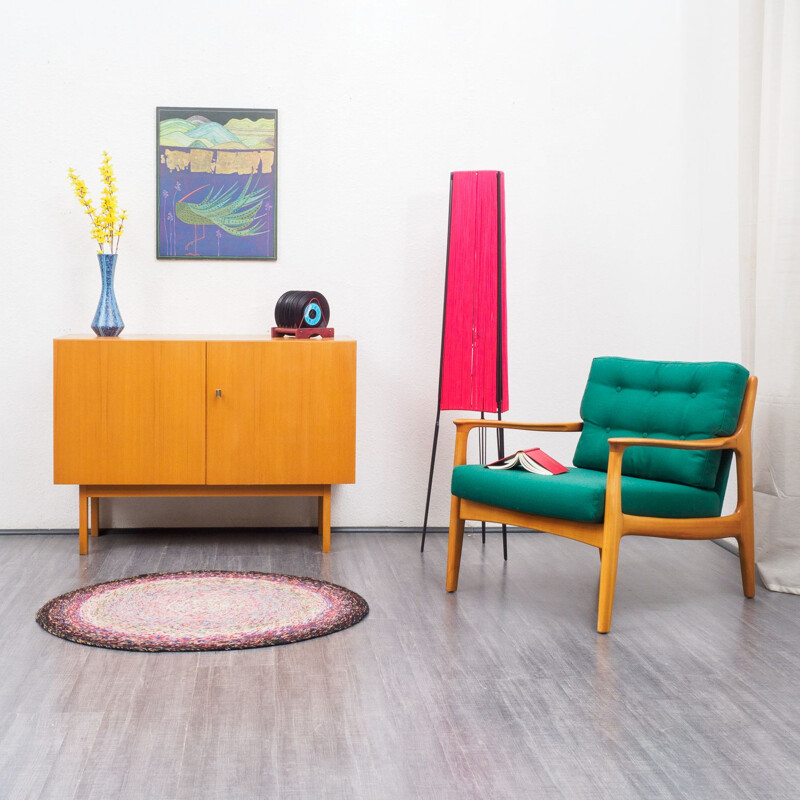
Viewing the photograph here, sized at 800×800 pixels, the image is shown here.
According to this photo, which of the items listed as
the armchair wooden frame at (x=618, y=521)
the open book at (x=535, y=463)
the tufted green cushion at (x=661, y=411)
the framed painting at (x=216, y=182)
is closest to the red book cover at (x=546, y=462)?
the open book at (x=535, y=463)

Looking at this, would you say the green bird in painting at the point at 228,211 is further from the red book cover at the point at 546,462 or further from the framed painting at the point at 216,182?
the red book cover at the point at 546,462

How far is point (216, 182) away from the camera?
424 centimetres

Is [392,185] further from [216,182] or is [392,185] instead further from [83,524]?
[83,524]

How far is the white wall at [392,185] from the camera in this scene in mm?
4203

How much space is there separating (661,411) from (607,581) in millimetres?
806

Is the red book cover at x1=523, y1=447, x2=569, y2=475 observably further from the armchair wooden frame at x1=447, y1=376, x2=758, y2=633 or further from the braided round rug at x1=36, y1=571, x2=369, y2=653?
the braided round rug at x1=36, y1=571, x2=369, y2=653

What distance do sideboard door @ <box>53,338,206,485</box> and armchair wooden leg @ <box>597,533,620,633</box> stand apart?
1727mm

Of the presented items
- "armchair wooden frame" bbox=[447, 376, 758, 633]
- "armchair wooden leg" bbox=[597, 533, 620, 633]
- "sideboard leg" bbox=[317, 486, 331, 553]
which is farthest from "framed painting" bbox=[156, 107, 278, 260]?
"armchair wooden leg" bbox=[597, 533, 620, 633]

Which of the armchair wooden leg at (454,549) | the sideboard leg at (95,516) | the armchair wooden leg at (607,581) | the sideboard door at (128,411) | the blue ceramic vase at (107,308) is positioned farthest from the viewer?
the sideboard leg at (95,516)

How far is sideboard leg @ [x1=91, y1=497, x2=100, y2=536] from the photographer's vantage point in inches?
164

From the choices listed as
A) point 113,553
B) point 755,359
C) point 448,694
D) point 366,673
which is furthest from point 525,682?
point 113,553

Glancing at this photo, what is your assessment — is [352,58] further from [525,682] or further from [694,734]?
[694,734]

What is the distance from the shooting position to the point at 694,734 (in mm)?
2141

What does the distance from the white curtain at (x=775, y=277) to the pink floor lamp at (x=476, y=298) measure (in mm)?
977
